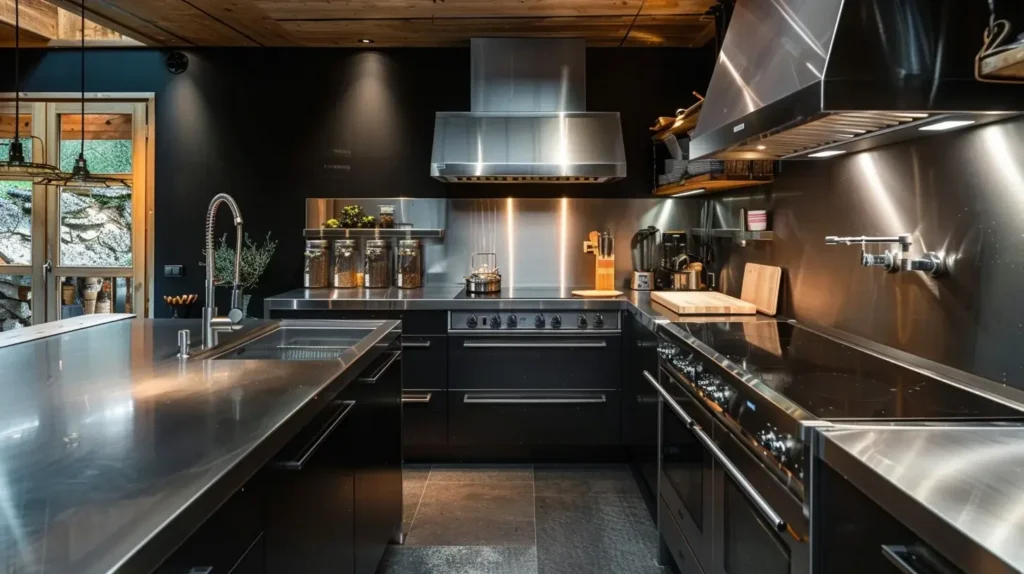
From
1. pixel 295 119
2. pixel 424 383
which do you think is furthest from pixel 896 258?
pixel 295 119

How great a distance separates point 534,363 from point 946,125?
227cm

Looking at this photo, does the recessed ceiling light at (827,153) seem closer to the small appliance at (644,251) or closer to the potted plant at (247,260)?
the small appliance at (644,251)

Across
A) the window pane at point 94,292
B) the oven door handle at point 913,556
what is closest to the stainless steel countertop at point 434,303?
the window pane at point 94,292

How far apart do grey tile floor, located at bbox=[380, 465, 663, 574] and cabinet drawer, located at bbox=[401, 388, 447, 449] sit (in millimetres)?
186

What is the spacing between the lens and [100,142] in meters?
4.36

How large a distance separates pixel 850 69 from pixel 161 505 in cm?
159

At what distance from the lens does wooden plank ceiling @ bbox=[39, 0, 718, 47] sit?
348 cm

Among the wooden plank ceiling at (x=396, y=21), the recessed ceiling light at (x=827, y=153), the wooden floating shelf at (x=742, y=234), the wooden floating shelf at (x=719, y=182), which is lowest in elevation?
the wooden floating shelf at (x=742, y=234)

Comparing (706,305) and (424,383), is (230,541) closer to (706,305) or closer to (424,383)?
(706,305)

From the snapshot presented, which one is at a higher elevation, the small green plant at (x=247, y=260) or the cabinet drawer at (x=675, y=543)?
the small green plant at (x=247, y=260)

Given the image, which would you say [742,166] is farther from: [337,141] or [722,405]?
[337,141]

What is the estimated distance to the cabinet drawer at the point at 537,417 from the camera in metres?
3.60

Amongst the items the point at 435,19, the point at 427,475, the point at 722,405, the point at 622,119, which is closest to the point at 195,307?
the point at 427,475

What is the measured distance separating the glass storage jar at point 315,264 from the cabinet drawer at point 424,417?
101 cm
